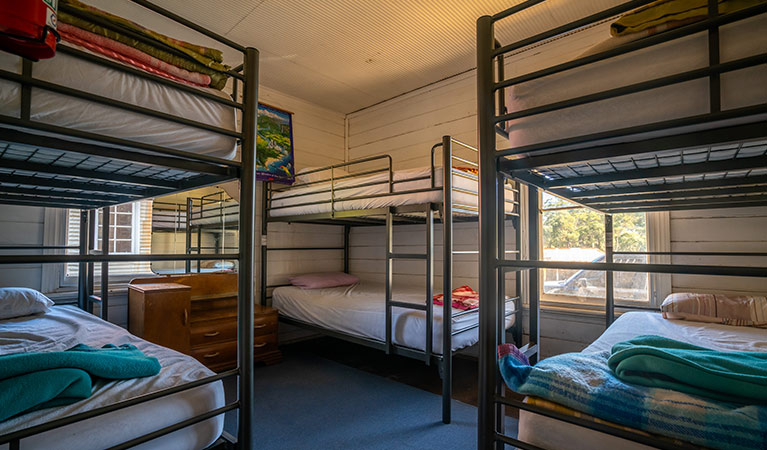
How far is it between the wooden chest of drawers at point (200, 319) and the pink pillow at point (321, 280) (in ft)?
1.48

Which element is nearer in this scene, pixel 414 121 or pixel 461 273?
pixel 461 273

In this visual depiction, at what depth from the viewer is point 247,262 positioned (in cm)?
121

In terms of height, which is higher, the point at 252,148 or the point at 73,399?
the point at 252,148

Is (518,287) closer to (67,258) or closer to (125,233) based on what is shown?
(67,258)

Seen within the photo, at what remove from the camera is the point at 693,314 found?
2117 mm

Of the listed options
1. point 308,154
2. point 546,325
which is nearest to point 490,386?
point 546,325

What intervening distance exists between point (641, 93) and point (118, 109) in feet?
4.56

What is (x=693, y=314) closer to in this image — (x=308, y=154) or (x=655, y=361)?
(x=655, y=361)

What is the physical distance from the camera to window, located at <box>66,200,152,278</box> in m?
2.97

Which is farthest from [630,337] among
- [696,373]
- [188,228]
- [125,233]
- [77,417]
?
[125,233]

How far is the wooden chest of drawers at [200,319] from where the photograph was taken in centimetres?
271

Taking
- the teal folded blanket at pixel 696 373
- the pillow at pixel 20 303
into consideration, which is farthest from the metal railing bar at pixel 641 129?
the pillow at pixel 20 303

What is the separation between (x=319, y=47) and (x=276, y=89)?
3.44 feet

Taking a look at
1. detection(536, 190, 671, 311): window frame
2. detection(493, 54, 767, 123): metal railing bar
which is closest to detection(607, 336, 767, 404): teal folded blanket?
detection(493, 54, 767, 123): metal railing bar
